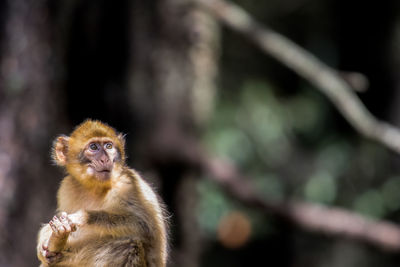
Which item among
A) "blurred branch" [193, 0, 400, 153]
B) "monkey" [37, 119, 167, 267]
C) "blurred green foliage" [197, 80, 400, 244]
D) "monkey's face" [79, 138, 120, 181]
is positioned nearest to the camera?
"monkey" [37, 119, 167, 267]

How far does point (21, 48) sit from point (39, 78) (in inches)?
14.1

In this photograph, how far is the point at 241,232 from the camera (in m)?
13.0

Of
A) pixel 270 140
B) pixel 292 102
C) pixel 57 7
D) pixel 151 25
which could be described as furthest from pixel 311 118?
pixel 57 7

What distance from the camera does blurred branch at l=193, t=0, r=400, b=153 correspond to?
709cm

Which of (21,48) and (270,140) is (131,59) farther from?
A: (270,140)

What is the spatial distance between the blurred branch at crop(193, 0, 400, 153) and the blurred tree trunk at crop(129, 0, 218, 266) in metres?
0.61

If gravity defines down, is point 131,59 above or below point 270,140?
below

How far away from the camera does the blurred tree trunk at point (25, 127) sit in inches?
253

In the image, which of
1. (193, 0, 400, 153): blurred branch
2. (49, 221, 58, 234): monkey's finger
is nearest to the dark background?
(193, 0, 400, 153): blurred branch

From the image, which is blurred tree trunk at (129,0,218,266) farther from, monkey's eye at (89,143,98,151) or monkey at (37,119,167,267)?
monkey's eye at (89,143,98,151)

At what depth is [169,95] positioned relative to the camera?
26.5 feet

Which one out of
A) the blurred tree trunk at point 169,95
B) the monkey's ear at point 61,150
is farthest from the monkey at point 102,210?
the blurred tree trunk at point 169,95

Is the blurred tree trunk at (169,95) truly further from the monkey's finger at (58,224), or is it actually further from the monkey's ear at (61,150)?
the monkey's finger at (58,224)

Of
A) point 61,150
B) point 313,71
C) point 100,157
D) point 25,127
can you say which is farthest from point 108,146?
point 313,71
